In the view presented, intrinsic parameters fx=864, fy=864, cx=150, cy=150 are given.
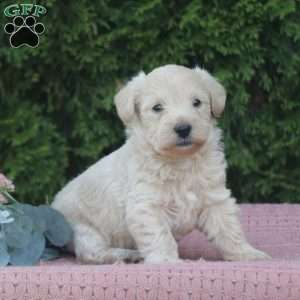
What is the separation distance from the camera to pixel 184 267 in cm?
379

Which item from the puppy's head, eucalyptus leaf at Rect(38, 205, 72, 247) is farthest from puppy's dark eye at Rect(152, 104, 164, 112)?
eucalyptus leaf at Rect(38, 205, 72, 247)

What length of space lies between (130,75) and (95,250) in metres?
1.76

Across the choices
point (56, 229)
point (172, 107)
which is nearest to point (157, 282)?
point (172, 107)

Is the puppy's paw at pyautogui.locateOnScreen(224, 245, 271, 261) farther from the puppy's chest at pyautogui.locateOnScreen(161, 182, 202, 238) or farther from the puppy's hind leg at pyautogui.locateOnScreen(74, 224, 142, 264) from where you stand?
the puppy's hind leg at pyautogui.locateOnScreen(74, 224, 142, 264)

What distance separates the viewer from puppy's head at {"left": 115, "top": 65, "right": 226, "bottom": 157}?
4152 mm

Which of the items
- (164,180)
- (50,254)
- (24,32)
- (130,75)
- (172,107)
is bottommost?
(50,254)

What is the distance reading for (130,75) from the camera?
6062mm

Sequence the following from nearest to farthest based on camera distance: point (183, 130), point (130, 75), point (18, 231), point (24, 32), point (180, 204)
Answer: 1. point (183, 130)
2. point (180, 204)
3. point (18, 231)
4. point (24, 32)
5. point (130, 75)

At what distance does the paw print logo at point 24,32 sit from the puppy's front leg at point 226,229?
193 cm

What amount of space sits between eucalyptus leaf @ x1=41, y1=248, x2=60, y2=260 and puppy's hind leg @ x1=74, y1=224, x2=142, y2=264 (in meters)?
0.14

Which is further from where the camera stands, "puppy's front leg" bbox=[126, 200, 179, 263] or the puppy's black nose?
"puppy's front leg" bbox=[126, 200, 179, 263]

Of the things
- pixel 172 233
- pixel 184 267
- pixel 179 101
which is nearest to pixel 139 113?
pixel 179 101

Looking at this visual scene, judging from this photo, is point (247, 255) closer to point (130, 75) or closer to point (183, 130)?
point (183, 130)

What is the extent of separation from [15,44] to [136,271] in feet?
8.05
